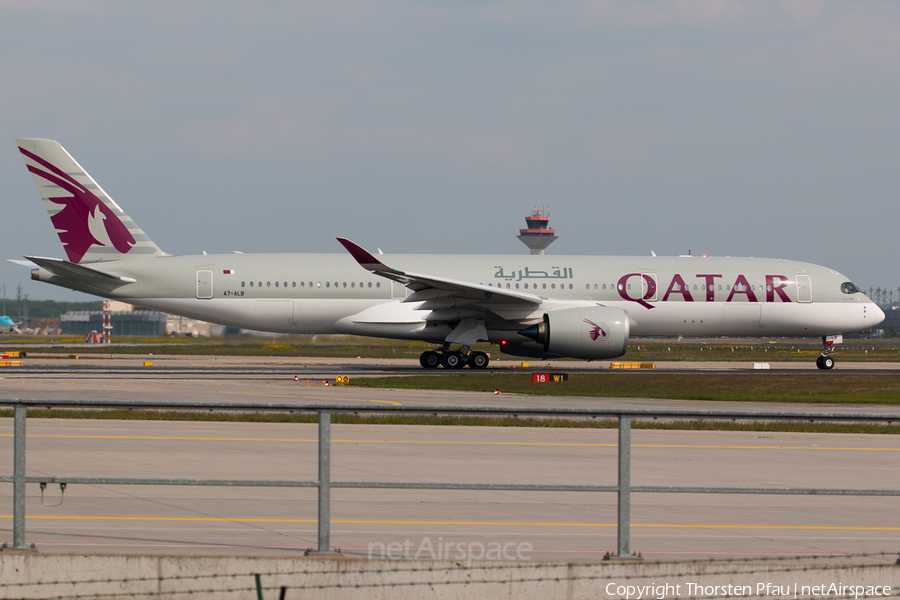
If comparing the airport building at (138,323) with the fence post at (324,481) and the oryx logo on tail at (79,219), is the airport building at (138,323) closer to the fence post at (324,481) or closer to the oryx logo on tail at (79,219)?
the oryx logo on tail at (79,219)

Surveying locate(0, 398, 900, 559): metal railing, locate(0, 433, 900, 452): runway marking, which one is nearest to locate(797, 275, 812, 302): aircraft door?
locate(0, 433, 900, 452): runway marking

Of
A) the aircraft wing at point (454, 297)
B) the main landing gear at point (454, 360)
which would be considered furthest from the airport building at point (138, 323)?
the aircraft wing at point (454, 297)

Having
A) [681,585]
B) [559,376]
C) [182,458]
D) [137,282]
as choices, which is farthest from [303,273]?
[681,585]

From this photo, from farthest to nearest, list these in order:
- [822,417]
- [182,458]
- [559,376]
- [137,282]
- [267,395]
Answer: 1. [137,282]
2. [559,376]
3. [267,395]
4. [182,458]
5. [822,417]

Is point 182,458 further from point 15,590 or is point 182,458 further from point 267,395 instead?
point 267,395

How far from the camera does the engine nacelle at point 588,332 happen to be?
2667 centimetres

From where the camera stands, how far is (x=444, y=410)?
6059 mm

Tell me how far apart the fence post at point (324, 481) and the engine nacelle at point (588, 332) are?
2126 cm

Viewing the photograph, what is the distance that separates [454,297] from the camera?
28.1 m

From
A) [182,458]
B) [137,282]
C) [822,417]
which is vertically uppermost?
[137,282]

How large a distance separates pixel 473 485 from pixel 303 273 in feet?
80.8

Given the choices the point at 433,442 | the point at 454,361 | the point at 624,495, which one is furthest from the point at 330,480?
the point at 454,361

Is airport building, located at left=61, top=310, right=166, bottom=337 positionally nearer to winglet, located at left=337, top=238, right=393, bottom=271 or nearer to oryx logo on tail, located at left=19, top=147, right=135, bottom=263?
oryx logo on tail, located at left=19, top=147, right=135, bottom=263

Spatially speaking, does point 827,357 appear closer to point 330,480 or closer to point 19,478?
point 330,480
